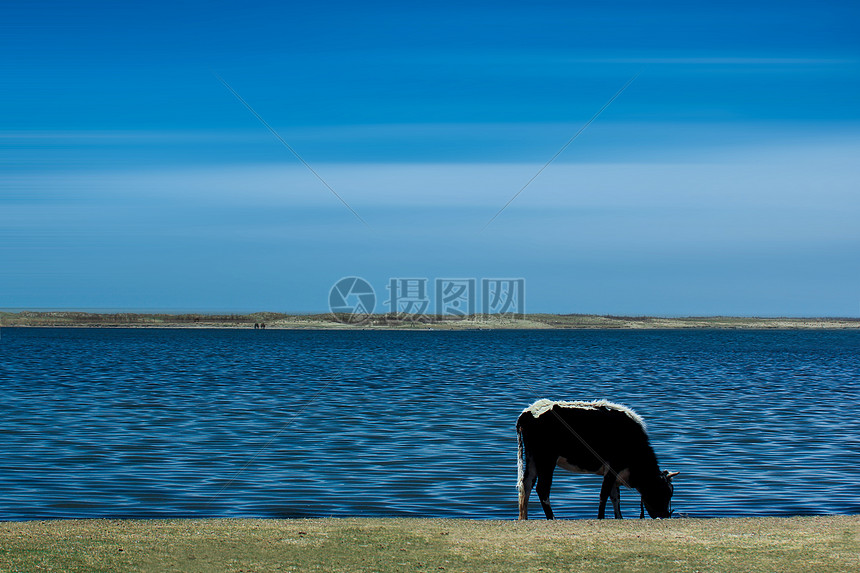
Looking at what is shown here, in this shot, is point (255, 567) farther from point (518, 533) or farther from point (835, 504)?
point (835, 504)

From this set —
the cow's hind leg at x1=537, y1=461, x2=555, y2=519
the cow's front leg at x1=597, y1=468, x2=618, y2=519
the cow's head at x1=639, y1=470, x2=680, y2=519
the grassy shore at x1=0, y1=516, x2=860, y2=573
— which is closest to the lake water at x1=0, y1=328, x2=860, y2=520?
the cow's front leg at x1=597, y1=468, x2=618, y2=519

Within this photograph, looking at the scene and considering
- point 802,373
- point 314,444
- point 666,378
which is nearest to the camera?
point 314,444

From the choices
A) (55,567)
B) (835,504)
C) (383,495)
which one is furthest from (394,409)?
(55,567)

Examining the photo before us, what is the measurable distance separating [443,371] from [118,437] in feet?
114

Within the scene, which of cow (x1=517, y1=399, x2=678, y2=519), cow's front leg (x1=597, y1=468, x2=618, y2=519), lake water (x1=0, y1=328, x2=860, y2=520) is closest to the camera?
cow (x1=517, y1=399, x2=678, y2=519)

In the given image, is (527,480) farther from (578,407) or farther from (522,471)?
(578,407)

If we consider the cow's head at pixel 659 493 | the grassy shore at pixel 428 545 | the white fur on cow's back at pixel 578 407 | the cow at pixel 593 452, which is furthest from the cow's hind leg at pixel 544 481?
the cow's head at pixel 659 493

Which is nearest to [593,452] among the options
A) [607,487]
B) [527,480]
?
[607,487]

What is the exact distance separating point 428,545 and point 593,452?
3583 mm

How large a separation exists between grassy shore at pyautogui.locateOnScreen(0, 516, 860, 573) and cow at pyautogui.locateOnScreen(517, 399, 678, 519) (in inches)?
41.5

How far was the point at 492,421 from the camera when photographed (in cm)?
2650

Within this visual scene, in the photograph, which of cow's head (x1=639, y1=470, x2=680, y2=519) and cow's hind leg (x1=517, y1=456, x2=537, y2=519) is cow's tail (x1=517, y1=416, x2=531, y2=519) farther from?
Answer: cow's head (x1=639, y1=470, x2=680, y2=519)

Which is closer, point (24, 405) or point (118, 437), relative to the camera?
point (118, 437)

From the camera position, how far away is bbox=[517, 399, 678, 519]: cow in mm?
12492
